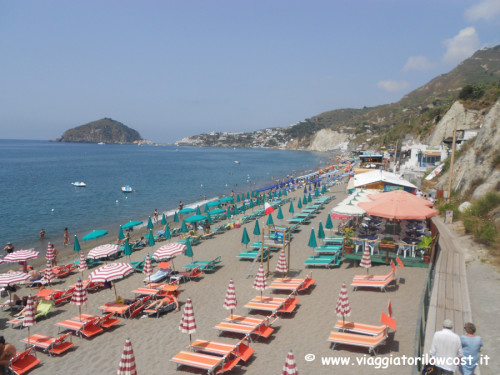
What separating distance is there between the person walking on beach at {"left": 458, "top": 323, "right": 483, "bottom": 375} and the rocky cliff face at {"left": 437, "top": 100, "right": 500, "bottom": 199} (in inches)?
528

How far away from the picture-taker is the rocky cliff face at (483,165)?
16906mm

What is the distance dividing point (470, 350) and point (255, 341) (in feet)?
16.5

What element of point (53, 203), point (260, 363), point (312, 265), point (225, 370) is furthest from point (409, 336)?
point (53, 203)

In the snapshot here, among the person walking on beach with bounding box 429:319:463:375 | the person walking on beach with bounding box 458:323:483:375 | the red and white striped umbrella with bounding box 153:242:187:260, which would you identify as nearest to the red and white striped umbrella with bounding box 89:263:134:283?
the red and white striped umbrella with bounding box 153:242:187:260

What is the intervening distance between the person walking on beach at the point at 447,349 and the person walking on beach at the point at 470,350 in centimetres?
16

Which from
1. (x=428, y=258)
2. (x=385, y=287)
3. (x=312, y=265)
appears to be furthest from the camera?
(x=312, y=265)

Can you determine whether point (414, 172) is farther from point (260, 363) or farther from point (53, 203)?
point (53, 203)

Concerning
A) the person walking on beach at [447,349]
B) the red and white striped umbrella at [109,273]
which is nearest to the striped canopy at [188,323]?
the red and white striped umbrella at [109,273]

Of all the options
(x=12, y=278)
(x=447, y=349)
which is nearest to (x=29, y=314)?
(x=12, y=278)

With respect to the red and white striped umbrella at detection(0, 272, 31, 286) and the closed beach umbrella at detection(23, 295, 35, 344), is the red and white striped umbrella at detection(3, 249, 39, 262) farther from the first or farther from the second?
the closed beach umbrella at detection(23, 295, 35, 344)

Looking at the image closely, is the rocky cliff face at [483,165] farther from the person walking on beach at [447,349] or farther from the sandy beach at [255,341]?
the person walking on beach at [447,349]

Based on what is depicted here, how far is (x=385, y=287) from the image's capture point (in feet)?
34.8

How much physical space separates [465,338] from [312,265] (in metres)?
9.03

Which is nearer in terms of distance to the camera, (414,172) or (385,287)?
(385,287)
